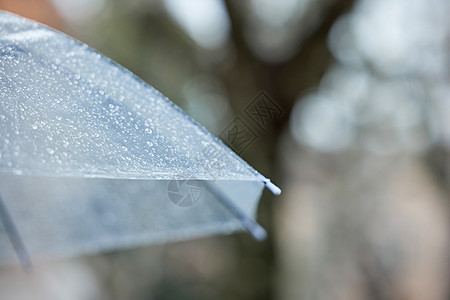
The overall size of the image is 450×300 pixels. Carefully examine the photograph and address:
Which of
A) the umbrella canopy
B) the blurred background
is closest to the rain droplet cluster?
the umbrella canopy

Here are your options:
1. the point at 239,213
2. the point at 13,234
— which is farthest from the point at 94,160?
the point at 13,234

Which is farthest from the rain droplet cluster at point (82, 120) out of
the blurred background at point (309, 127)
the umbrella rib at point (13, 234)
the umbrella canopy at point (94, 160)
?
the blurred background at point (309, 127)

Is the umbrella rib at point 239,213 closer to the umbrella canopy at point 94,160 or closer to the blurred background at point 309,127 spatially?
the umbrella canopy at point 94,160

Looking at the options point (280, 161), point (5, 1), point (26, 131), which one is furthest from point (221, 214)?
point (5, 1)

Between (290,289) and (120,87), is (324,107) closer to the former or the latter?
(290,289)

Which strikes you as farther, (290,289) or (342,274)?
(342,274)

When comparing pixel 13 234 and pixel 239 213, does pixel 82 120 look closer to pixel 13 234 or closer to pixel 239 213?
pixel 239 213
